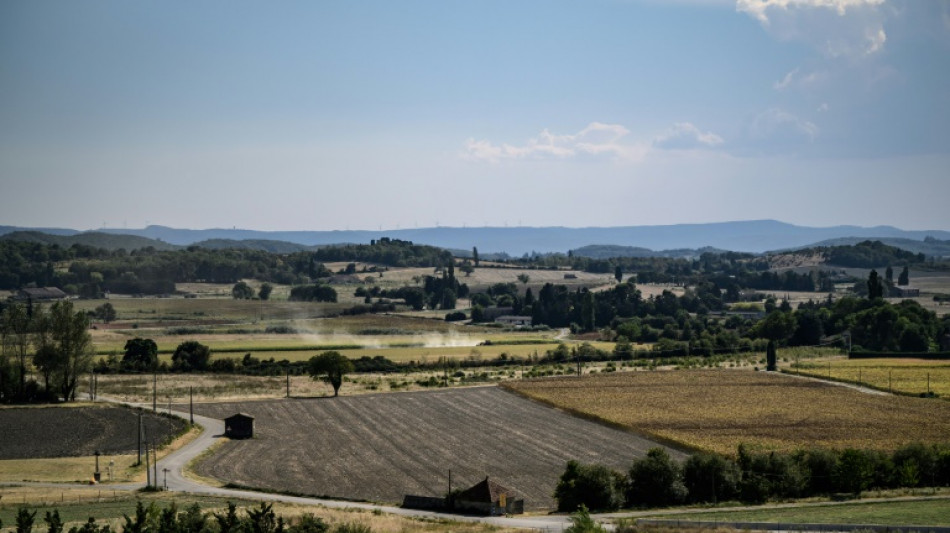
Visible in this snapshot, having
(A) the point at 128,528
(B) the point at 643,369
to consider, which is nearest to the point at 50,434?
(A) the point at 128,528

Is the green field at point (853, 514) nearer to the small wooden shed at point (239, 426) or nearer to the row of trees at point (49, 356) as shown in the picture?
the small wooden shed at point (239, 426)

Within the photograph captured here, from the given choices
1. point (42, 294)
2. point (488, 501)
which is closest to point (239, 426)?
point (488, 501)

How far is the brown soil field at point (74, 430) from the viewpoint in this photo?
6588 centimetres

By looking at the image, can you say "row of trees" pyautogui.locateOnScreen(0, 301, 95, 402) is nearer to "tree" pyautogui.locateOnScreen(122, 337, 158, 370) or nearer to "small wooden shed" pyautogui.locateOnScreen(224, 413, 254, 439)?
"tree" pyautogui.locateOnScreen(122, 337, 158, 370)

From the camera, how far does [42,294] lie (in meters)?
191

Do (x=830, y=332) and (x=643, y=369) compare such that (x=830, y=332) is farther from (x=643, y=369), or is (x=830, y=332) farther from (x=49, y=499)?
(x=49, y=499)

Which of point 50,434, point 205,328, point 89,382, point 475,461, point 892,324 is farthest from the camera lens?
point 205,328

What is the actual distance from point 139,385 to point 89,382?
401 cm

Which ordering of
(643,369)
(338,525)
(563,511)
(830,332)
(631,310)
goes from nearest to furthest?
1. (338,525)
2. (563,511)
3. (643,369)
4. (830,332)
5. (631,310)

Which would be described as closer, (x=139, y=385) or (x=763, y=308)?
(x=139, y=385)

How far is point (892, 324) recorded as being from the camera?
12512cm

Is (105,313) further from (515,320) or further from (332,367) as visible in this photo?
(332,367)

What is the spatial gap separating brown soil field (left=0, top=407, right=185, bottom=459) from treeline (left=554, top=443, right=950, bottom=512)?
1152 inches

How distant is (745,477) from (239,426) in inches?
1272
